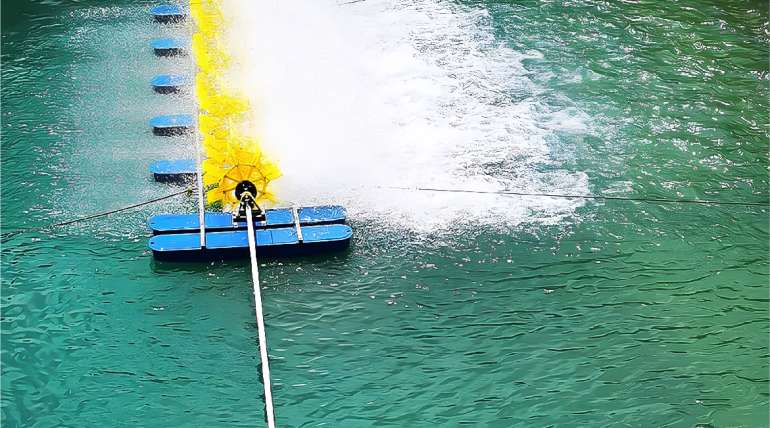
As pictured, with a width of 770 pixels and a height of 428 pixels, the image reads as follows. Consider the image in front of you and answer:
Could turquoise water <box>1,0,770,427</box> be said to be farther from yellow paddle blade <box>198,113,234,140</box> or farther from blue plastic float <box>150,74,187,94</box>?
yellow paddle blade <box>198,113,234,140</box>

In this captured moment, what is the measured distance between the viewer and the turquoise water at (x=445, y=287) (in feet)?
18.6

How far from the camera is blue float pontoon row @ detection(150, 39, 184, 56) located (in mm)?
10016

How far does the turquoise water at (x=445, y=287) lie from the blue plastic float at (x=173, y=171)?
253mm

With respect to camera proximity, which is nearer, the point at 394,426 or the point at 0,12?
the point at 394,426

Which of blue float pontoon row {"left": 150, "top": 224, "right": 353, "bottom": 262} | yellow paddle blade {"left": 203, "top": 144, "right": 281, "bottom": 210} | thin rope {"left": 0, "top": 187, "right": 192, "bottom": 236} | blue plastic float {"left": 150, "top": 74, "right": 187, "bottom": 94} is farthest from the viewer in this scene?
blue plastic float {"left": 150, "top": 74, "right": 187, "bottom": 94}

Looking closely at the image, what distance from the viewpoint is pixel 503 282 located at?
6.69m

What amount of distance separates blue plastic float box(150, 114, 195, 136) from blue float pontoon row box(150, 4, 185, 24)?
9.13 ft

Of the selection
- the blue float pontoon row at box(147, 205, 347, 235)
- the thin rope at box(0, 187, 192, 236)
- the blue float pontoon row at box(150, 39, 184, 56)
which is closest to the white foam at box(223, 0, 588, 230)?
the blue float pontoon row at box(147, 205, 347, 235)

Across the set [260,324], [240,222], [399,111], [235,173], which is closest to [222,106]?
[235,173]

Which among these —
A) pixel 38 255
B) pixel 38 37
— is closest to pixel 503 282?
pixel 38 255

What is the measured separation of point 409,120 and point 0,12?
5.57 metres

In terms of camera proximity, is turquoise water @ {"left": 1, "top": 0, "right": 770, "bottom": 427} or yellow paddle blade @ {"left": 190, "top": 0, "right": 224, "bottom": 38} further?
yellow paddle blade @ {"left": 190, "top": 0, "right": 224, "bottom": 38}

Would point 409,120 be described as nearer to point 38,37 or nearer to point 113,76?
point 113,76

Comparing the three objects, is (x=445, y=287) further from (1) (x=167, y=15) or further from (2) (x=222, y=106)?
(1) (x=167, y=15)
